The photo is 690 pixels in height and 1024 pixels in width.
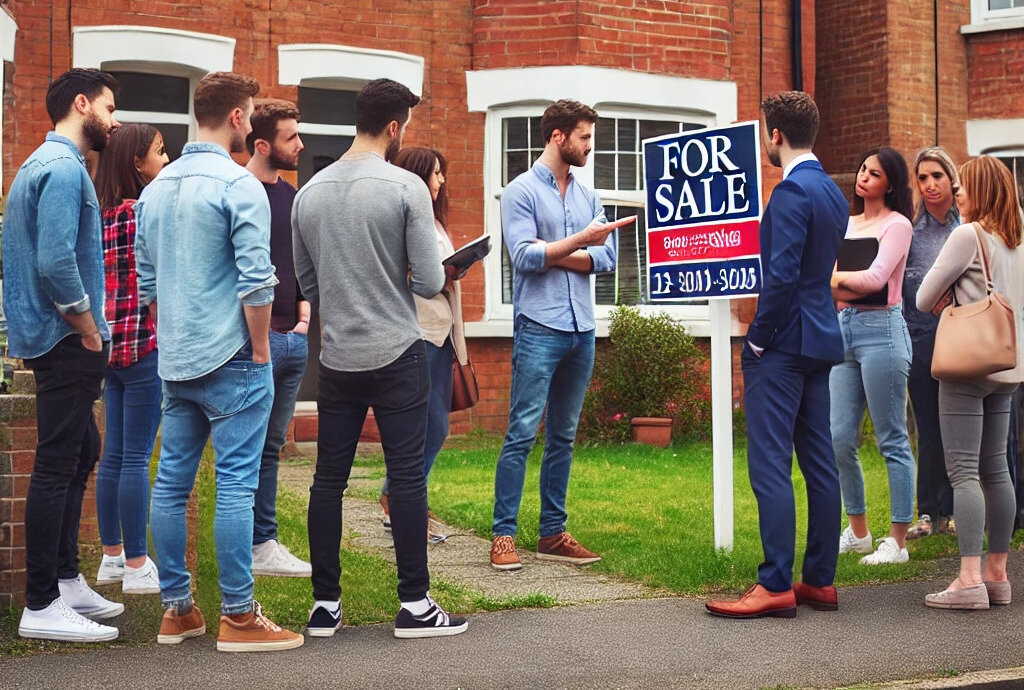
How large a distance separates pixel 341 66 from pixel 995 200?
732 cm

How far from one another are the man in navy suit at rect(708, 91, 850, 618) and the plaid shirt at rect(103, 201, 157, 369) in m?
2.64

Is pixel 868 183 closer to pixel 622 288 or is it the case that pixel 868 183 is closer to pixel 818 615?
pixel 818 615

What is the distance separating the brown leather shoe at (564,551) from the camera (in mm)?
6719

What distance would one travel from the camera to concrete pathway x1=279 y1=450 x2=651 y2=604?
608 centimetres

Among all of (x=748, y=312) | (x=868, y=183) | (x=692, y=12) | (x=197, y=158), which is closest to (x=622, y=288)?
(x=748, y=312)

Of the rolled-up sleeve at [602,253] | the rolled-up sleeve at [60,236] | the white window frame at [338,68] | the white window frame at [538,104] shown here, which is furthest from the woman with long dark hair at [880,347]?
the white window frame at [338,68]

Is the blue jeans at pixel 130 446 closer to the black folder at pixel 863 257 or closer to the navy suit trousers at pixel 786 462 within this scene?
the navy suit trousers at pixel 786 462

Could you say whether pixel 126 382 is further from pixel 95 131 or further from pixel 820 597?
pixel 820 597

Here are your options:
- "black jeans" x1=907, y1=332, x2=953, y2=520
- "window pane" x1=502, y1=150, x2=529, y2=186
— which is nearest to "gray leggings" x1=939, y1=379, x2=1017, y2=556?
"black jeans" x1=907, y1=332, x2=953, y2=520

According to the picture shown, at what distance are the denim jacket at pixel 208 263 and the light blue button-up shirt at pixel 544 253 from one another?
1833 mm

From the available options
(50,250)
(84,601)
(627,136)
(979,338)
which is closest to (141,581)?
(84,601)

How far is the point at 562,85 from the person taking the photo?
40.6 ft

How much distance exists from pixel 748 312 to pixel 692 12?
3.06 meters

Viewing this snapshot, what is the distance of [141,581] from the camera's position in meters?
5.65
